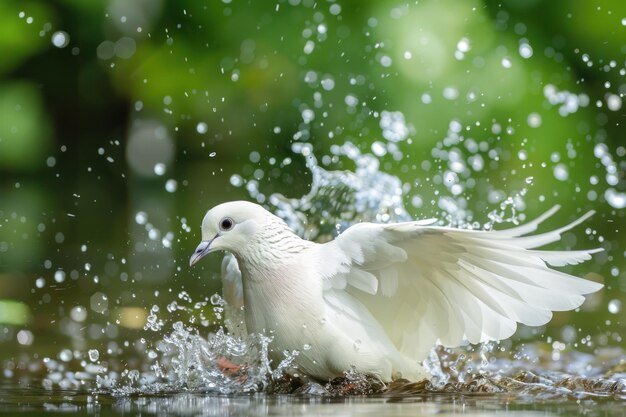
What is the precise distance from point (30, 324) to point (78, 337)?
512mm

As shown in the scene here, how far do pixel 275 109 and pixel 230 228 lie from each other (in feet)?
13.5

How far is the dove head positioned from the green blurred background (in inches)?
103

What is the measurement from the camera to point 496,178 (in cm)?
729

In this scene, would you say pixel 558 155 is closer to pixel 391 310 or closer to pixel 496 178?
pixel 496 178

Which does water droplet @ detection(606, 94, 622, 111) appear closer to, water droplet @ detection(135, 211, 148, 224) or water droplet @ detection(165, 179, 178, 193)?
water droplet @ detection(165, 179, 178, 193)

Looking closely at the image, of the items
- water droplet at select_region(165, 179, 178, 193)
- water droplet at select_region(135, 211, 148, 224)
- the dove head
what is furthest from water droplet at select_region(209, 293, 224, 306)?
water droplet at select_region(165, 179, 178, 193)

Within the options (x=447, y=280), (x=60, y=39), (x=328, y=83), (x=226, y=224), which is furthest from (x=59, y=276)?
(x=447, y=280)

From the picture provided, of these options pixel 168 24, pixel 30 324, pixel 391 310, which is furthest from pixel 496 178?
pixel 391 310

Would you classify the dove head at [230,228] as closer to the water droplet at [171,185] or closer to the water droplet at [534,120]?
the water droplet at [534,120]

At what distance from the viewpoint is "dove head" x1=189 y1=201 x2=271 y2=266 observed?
136 inches

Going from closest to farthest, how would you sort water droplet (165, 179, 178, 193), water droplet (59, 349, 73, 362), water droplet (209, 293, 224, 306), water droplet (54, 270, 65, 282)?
water droplet (209, 293, 224, 306) < water droplet (59, 349, 73, 362) < water droplet (54, 270, 65, 282) < water droplet (165, 179, 178, 193)

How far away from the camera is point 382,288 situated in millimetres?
3400

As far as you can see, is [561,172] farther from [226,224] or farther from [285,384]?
[285,384]

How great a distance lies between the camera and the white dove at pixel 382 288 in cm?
320
